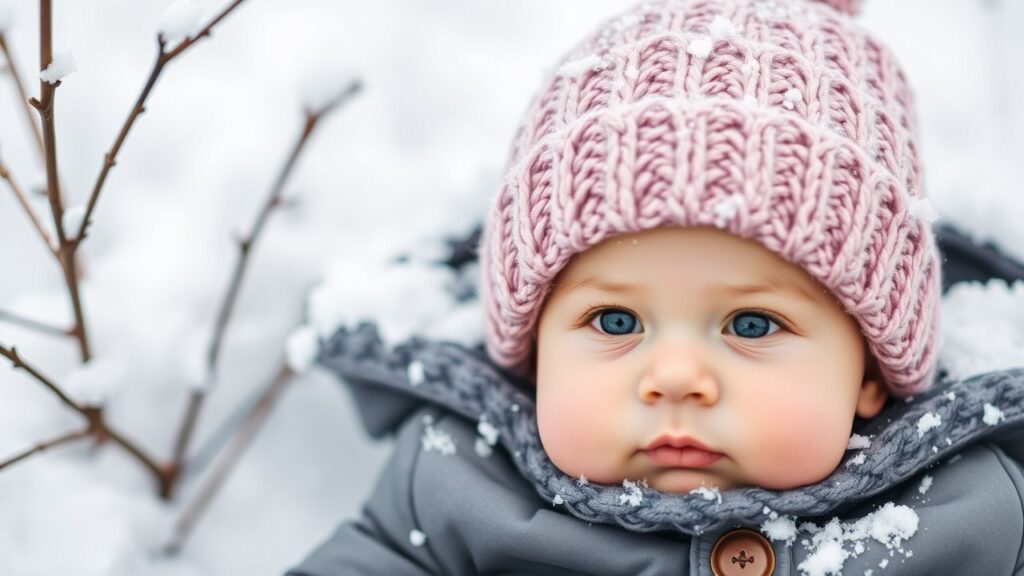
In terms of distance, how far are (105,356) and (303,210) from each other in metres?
0.41

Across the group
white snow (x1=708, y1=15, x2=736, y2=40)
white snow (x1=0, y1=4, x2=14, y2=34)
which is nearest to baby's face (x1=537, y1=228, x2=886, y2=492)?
white snow (x1=708, y1=15, x2=736, y2=40)

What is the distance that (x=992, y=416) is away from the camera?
3.96ft

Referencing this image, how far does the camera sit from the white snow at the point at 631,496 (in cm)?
117

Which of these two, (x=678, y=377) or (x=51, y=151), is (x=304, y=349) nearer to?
(x=51, y=151)

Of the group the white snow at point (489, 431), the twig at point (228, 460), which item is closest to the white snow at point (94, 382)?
the twig at point (228, 460)

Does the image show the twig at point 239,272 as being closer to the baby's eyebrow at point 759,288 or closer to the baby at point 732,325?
the baby at point 732,325

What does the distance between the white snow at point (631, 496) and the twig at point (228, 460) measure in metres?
0.65

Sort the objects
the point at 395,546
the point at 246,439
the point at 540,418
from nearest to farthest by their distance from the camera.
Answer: the point at 540,418, the point at 395,546, the point at 246,439

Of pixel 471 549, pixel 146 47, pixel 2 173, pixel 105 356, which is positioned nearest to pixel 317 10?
pixel 146 47

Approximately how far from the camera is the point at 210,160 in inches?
71.4

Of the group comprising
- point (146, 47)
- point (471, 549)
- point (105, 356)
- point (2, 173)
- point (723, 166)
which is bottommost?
point (105, 356)

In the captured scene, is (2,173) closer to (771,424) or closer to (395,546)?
(395,546)

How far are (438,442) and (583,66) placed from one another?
1.71ft

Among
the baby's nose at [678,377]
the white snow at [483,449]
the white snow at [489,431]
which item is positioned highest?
the baby's nose at [678,377]
